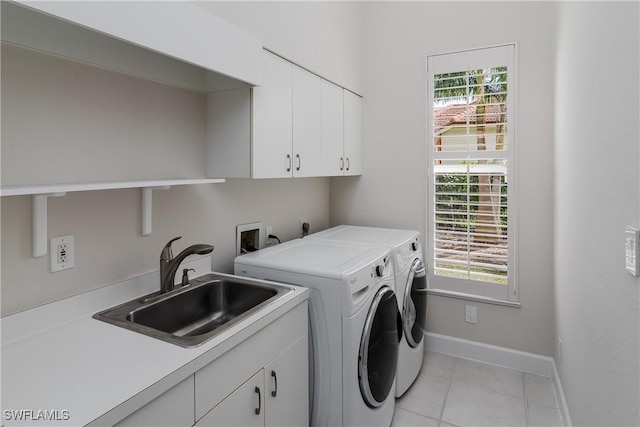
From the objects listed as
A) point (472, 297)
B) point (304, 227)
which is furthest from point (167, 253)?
point (472, 297)

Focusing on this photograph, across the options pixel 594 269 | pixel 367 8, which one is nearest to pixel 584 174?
pixel 594 269

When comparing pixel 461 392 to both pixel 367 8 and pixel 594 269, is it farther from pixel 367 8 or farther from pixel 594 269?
pixel 367 8

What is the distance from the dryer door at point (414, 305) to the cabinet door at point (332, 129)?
0.87 metres

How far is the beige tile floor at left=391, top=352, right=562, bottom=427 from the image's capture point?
1984 millimetres

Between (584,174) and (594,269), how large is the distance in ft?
1.36

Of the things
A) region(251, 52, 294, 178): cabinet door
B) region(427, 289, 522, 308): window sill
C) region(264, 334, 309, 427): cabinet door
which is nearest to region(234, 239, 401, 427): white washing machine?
region(264, 334, 309, 427): cabinet door

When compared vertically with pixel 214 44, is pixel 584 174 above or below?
below

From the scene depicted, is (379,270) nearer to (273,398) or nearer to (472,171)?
(273,398)

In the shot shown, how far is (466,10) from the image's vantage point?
100 inches

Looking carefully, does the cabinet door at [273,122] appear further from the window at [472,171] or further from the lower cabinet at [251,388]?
the window at [472,171]

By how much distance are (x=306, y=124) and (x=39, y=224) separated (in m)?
1.37

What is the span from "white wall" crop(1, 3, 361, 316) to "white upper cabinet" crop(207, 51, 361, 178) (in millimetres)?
99

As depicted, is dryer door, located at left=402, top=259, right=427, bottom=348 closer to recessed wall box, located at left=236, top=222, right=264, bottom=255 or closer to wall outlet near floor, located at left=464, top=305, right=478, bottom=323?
wall outlet near floor, located at left=464, top=305, right=478, bottom=323

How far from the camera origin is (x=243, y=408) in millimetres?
1177
